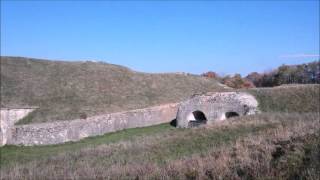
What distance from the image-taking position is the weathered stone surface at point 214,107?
28.4 m

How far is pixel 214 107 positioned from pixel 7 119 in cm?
1356

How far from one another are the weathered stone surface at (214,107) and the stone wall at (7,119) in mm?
10958

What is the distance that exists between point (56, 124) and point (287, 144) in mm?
20187

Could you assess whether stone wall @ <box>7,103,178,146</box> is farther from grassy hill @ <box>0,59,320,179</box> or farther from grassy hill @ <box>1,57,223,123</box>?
grassy hill @ <box>1,57,223,123</box>

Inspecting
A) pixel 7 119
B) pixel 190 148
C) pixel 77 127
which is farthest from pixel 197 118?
pixel 190 148

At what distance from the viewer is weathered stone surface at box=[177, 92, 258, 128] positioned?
28.4m

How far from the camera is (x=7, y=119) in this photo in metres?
27.5

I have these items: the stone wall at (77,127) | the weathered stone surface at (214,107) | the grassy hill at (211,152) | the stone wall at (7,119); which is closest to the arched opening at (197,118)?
the weathered stone surface at (214,107)

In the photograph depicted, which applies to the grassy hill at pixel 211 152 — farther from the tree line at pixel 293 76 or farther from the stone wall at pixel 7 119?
the tree line at pixel 293 76

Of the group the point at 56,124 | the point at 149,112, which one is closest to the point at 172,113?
the point at 149,112

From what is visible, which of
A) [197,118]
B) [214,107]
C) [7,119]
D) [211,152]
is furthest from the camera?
[197,118]

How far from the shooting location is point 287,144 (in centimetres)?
959

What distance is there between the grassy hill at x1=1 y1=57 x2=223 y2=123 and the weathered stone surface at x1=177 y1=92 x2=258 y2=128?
4.87 m

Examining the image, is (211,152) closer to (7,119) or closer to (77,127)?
(77,127)
